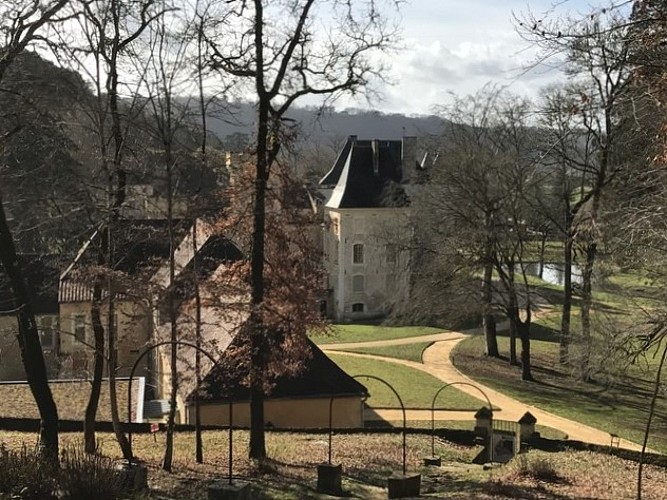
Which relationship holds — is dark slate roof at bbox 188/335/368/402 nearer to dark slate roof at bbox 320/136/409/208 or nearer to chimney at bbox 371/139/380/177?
dark slate roof at bbox 320/136/409/208

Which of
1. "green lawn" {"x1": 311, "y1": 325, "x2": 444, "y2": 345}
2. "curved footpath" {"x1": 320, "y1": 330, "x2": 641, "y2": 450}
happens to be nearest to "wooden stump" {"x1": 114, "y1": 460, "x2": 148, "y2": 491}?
"curved footpath" {"x1": 320, "y1": 330, "x2": 641, "y2": 450}

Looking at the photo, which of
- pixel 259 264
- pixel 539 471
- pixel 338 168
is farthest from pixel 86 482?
pixel 338 168

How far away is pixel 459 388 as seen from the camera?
102 ft

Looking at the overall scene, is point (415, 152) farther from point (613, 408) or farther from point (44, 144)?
point (44, 144)

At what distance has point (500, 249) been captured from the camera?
110ft

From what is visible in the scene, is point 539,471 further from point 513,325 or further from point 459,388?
point 513,325

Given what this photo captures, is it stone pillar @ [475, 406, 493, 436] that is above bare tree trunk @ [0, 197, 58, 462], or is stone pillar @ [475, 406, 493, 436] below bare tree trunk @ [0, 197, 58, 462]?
below

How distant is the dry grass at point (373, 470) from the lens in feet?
41.2

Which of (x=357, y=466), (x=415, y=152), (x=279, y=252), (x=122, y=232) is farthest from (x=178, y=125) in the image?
(x=415, y=152)

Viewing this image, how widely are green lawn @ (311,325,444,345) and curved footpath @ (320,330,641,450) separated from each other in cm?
103

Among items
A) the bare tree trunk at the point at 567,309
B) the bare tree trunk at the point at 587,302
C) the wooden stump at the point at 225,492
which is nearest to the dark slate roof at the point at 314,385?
the bare tree trunk at the point at 587,302

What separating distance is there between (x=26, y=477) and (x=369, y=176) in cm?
4476

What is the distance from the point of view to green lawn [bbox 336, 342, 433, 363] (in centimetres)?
3722

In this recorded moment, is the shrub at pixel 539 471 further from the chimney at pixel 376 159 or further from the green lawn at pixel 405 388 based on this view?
the chimney at pixel 376 159
